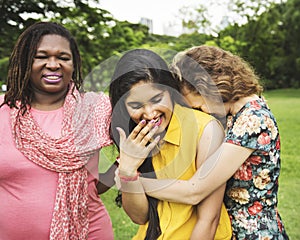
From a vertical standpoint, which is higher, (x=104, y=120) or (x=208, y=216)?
(x=104, y=120)

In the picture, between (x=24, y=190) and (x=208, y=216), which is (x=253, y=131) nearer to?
(x=208, y=216)

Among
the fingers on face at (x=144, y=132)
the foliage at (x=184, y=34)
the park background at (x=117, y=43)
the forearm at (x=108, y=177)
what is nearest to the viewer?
the fingers on face at (x=144, y=132)

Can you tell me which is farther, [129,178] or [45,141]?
[45,141]

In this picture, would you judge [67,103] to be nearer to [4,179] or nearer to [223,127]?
[4,179]

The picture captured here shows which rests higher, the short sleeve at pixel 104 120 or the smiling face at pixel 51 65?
the smiling face at pixel 51 65

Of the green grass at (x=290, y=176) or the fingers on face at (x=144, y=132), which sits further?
the green grass at (x=290, y=176)

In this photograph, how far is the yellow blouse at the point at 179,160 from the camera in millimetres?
1797

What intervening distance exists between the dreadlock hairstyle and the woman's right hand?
67cm

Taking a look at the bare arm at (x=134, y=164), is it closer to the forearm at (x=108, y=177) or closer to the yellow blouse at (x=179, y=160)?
the yellow blouse at (x=179, y=160)

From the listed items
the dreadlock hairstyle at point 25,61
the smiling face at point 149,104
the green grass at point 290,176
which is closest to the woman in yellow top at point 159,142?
the smiling face at point 149,104

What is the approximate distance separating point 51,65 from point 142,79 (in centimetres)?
55

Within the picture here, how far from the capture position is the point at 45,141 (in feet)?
7.18

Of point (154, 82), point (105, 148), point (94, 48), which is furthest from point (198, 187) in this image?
point (94, 48)

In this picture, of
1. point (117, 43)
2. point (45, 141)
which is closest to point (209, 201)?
point (45, 141)
